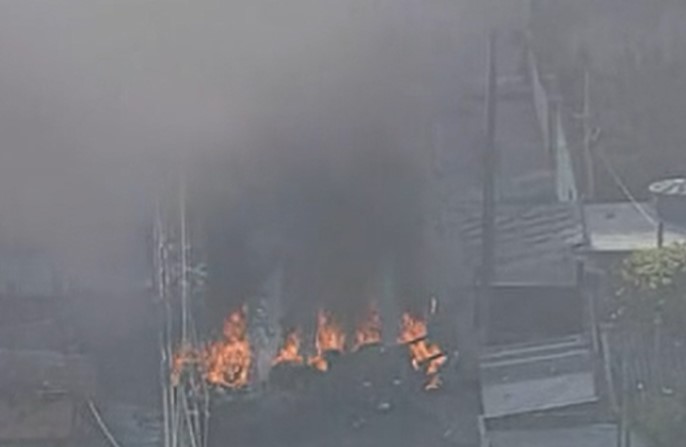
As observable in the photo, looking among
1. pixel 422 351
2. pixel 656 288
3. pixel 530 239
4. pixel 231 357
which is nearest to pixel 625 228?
pixel 530 239

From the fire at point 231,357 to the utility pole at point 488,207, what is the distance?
1.30m

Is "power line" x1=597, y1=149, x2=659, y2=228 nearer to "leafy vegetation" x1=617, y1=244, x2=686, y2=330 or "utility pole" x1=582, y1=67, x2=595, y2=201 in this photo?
"utility pole" x1=582, y1=67, x2=595, y2=201

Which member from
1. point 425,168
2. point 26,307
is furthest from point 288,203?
point 26,307

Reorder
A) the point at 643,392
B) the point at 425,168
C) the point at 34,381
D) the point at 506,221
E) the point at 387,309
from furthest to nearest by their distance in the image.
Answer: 1. the point at 425,168
2. the point at 506,221
3. the point at 387,309
4. the point at 34,381
5. the point at 643,392

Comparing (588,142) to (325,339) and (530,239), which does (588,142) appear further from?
(325,339)

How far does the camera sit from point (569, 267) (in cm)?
1015

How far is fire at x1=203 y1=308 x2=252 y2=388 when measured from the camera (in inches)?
369

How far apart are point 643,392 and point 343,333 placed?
188cm

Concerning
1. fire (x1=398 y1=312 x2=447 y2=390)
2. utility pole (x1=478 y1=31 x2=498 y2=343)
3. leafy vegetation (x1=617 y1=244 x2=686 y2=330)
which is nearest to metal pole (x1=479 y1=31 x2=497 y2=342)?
utility pole (x1=478 y1=31 x2=498 y2=343)

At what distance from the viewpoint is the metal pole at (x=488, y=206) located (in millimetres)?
10138

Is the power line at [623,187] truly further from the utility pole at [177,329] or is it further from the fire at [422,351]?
the utility pole at [177,329]

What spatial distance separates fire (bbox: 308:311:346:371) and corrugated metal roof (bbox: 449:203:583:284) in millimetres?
1064

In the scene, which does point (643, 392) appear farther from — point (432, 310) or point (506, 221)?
point (506, 221)

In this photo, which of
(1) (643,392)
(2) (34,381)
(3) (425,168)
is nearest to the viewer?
(1) (643,392)
